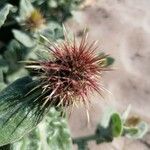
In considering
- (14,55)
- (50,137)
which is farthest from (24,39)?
(50,137)

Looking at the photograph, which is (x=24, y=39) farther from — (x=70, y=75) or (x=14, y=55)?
(x=70, y=75)

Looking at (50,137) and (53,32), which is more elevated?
(53,32)

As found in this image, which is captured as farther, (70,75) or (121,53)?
(121,53)

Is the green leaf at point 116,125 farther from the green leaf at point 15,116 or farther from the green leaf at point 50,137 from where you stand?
the green leaf at point 15,116

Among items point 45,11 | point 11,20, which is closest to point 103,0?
point 45,11

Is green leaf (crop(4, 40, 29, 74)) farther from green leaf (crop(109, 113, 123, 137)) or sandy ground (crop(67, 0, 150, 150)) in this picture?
green leaf (crop(109, 113, 123, 137))

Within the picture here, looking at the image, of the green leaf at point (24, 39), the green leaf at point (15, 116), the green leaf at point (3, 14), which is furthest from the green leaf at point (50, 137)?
the green leaf at point (24, 39)
